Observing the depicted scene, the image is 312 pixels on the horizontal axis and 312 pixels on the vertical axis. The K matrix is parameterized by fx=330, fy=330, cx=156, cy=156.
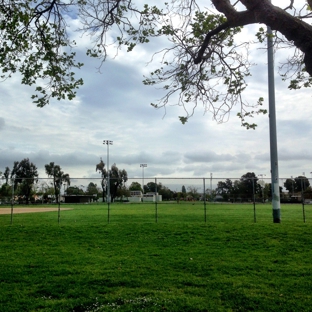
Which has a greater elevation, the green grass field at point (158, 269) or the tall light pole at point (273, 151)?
the tall light pole at point (273, 151)

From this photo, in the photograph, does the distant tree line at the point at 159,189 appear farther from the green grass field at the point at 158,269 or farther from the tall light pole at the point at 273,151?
the green grass field at the point at 158,269

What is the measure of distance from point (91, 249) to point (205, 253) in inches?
147

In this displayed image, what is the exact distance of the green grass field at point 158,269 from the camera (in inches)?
224

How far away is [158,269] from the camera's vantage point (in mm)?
8094

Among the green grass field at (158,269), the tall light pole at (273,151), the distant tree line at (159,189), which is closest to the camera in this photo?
the green grass field at (158,269)

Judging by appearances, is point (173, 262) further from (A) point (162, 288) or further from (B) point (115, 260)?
(A) point (162, 288)

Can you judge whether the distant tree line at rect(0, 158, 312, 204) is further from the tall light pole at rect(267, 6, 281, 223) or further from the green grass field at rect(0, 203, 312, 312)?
the green grass field at rect(0, 203, 312, 312)

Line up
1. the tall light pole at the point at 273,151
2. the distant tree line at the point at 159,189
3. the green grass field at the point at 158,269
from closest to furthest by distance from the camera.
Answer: the green grass field at the point at 158,269 < the tall light pole at the point at 273,151 < the distant tree line at the point at 159,189

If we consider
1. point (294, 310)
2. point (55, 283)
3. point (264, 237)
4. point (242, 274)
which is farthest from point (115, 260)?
point (264, 237)

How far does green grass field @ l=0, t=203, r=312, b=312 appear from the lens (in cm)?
569

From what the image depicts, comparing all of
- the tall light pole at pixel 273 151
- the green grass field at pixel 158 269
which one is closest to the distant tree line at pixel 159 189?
the tall light pole at pixel 273 151

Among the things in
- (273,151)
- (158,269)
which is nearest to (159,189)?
(273,151)

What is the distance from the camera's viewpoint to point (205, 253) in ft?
33.1

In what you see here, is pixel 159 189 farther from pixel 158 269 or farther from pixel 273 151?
pixel 158 269
